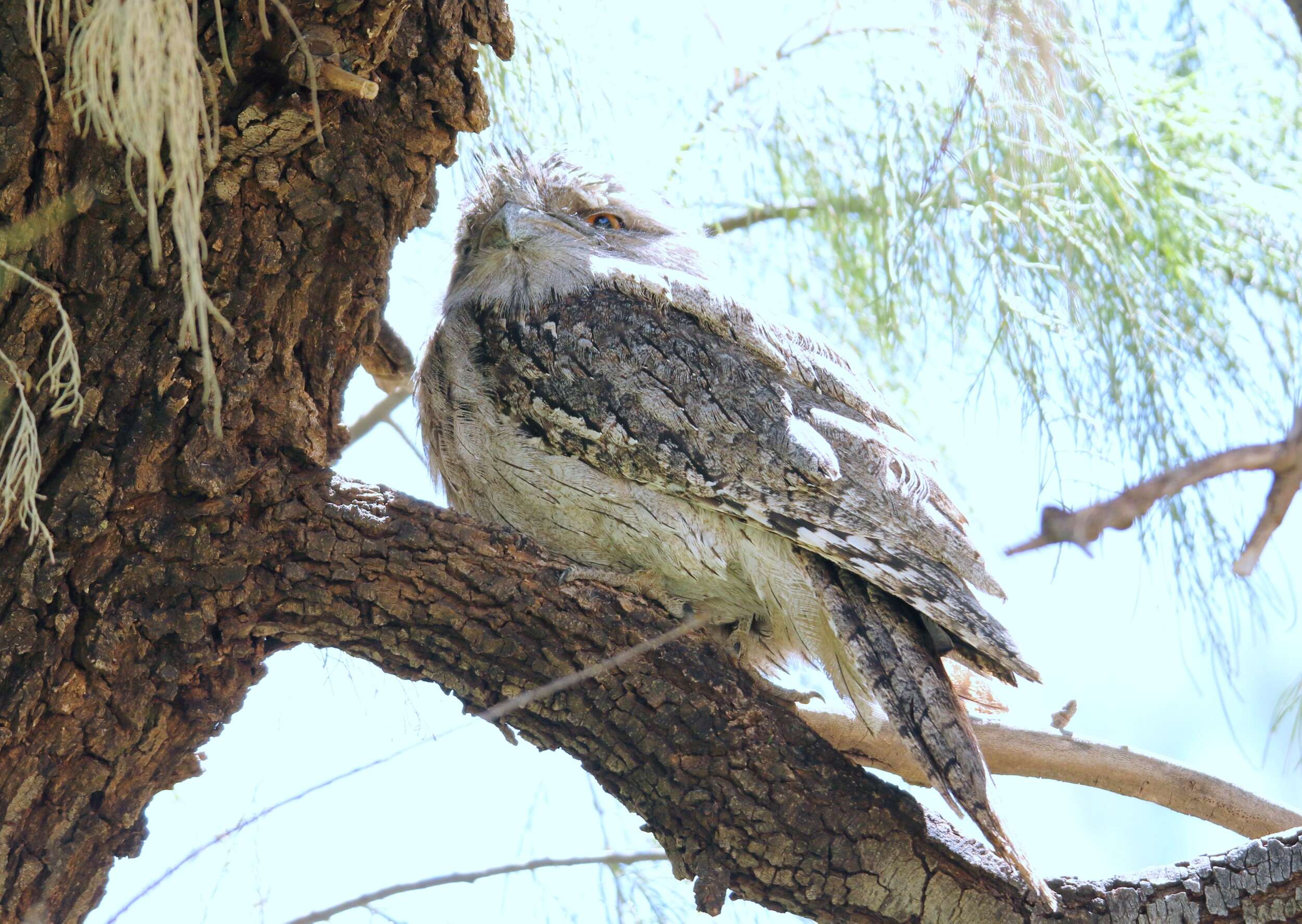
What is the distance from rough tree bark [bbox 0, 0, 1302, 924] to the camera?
5.43ft

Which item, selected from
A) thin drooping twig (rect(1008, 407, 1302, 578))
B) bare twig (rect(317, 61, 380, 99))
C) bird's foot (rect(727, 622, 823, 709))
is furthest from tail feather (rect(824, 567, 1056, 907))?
bare twig (rect(317, 61, 380, 99))

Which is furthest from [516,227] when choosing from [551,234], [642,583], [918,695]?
[918,695]

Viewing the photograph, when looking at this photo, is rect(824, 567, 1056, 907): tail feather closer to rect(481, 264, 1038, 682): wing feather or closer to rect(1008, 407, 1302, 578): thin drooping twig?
rect(481, 264, 1038, 682): wing feather

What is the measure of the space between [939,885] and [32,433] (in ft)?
5.47

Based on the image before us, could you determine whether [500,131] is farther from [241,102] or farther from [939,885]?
[939,885]

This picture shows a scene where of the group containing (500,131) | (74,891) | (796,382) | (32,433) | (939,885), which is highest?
(500,131)

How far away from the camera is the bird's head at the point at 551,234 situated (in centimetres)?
273

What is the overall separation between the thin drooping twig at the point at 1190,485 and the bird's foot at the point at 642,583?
1.07 m

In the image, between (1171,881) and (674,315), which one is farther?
(674,315)

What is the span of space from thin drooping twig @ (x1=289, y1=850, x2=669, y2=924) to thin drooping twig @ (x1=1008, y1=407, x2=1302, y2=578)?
1.27 meters

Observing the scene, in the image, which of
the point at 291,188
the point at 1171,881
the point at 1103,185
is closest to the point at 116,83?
the point at 291,188

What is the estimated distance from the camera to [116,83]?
1508mm

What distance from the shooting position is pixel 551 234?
2.84m

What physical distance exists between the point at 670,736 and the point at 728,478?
1.83 ft
